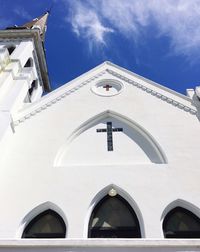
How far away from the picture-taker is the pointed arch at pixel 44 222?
547 centimetres

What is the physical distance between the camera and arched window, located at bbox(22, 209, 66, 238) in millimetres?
5473

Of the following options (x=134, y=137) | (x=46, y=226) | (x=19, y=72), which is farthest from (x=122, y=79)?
(x=46, y=226)

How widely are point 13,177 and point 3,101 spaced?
3.18 meters

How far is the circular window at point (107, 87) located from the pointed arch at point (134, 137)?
1141 millimetres

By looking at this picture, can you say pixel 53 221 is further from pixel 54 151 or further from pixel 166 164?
pixel 166 164

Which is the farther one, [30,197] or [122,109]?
[122,109]

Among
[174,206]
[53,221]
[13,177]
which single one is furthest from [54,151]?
[174,206]

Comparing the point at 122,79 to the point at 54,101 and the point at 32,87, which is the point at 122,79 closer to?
the point at 54,101

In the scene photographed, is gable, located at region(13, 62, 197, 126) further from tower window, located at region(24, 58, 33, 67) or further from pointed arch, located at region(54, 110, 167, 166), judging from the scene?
tower window, located at region(24, 58, 33, 67)

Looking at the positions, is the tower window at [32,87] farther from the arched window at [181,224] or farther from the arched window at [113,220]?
the arched window at [181,224]

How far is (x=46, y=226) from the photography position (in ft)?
18.5

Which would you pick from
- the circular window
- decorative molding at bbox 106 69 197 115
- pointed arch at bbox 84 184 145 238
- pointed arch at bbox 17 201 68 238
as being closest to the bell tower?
pointed arch at bbox 17 201 68 238

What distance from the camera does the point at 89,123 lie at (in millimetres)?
8234

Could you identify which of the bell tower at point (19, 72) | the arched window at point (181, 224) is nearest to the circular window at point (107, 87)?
the bell tower at point (19, 72)
